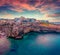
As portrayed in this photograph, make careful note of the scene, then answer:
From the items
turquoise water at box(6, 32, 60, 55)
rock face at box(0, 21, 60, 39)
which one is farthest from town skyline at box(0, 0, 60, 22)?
turquoise water at box(6, 32, 60, 55)

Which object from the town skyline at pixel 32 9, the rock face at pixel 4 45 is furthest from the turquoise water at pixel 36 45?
the town skyline at pixel 32 9

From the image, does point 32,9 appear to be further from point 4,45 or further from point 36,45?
point 4,45

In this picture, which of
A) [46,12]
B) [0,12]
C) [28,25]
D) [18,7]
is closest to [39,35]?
[28,25]

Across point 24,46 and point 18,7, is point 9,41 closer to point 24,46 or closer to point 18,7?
point 24,46

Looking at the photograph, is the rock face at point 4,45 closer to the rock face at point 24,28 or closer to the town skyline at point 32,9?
the rock face at point 24,28

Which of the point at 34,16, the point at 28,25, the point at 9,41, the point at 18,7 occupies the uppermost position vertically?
the point at 18,7

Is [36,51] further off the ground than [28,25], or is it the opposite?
[28,25]
